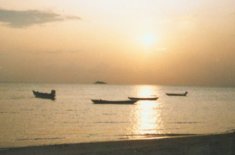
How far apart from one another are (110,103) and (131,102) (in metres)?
6.71

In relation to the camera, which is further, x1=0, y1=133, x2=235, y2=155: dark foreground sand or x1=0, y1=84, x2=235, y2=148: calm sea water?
x1=0, y1=84, x2=235, y2=148: calm sea water

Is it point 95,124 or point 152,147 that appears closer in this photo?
point 152,147

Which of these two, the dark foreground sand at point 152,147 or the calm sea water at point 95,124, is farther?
the calm sea water at point 95,124

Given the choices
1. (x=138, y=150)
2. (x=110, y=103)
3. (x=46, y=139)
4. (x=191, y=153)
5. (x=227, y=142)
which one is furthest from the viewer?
(x=110, y=103)

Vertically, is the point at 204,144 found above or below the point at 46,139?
below

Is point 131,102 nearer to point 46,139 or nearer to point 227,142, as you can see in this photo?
point 46,139

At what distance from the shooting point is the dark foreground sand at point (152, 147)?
528cm

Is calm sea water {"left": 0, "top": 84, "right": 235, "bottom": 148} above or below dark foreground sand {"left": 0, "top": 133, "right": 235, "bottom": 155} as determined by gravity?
above

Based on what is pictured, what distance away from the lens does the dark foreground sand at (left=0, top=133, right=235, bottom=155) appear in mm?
5283

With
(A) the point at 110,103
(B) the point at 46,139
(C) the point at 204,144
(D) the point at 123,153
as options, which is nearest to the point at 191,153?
(C) the point at 204,144

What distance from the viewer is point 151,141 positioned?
20.0 ft

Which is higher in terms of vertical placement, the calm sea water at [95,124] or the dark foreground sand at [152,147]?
the calm sea water at [95,124]

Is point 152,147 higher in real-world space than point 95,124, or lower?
lower

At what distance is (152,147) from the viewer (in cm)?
607
